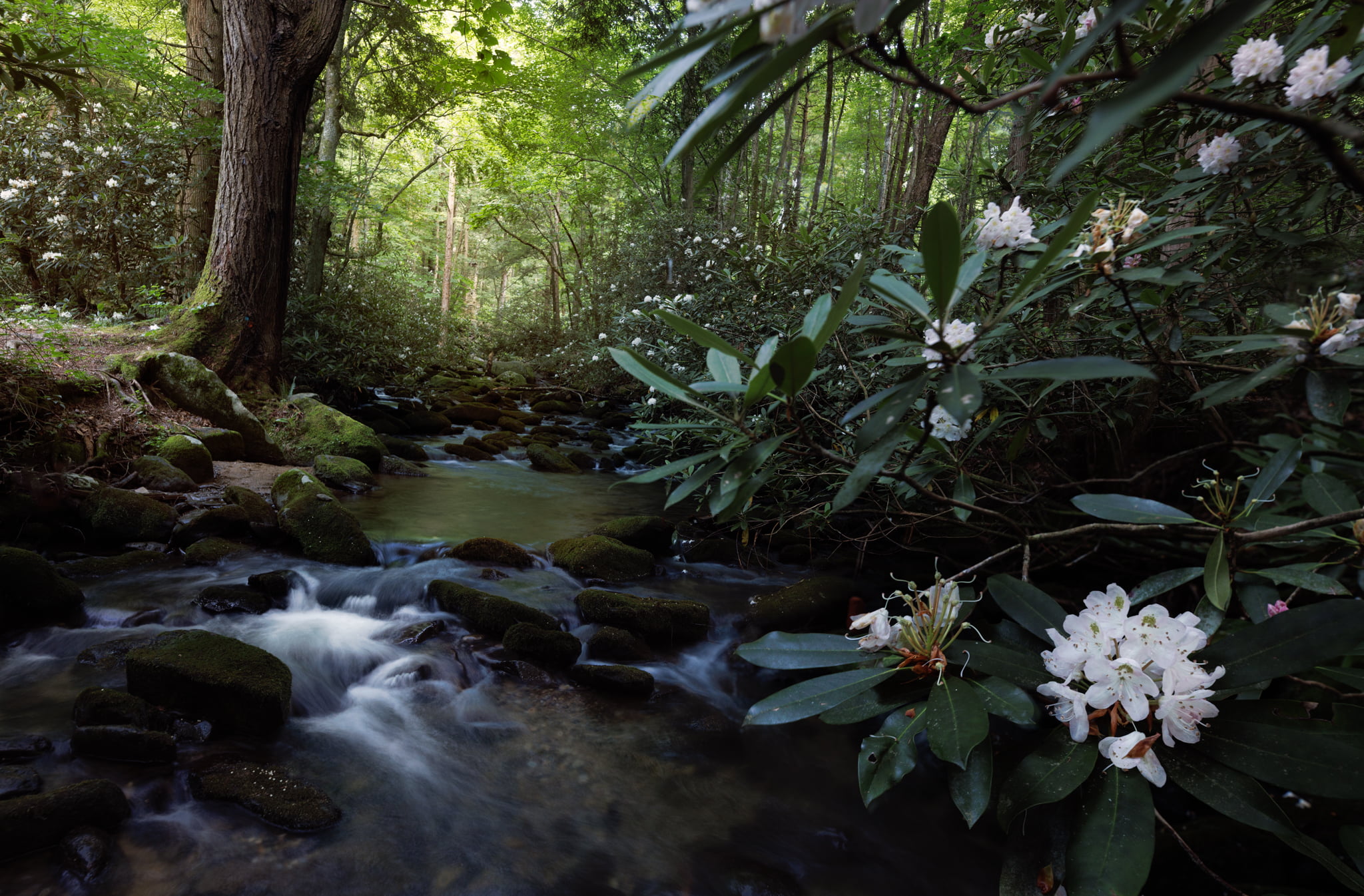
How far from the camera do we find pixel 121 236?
287 inches

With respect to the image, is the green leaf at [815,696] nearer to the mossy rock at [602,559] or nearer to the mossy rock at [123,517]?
the mossy rock at [602,559]

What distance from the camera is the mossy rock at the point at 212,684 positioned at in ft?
8.09

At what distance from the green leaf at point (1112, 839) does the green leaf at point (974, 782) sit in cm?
14

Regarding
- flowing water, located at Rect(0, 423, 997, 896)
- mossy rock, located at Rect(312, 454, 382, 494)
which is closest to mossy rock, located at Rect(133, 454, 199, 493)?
flowing water, located at Rect(0, 423, 997, 896)

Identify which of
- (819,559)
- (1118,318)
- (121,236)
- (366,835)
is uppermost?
(121,236)

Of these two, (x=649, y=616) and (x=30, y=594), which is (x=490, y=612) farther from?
(x=30, y=594)

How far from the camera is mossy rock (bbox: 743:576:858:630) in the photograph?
3.68 meters

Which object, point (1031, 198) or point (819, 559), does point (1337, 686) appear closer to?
point (1031, 198)

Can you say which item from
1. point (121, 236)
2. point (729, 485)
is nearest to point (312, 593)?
point (729, 485)

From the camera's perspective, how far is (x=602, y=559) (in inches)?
176

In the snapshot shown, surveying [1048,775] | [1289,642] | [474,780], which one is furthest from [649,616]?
[1289,642]

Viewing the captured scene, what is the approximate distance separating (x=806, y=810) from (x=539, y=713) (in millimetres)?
1245

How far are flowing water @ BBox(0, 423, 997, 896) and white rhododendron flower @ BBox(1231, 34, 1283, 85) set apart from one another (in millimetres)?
2442

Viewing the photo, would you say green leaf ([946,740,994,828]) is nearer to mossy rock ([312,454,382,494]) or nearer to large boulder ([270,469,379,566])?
large boulder ([270,469,379,566])
